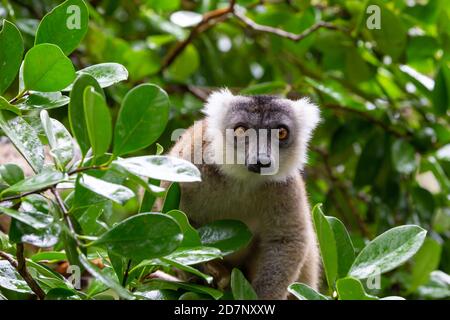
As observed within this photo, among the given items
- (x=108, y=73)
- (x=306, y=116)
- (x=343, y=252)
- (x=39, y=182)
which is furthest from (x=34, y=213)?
(x=306, y=116)

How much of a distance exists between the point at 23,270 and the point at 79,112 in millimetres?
566

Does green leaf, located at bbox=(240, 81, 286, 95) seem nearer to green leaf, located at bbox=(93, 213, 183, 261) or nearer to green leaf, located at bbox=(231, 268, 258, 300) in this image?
green leaf, located at bbox=(231, 268, 258, 300)

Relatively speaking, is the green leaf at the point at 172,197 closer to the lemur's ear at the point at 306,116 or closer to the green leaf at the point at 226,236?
the green leaf at the point at 226,236

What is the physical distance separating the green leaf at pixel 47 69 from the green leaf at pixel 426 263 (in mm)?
2977

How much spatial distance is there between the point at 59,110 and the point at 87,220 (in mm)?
2294

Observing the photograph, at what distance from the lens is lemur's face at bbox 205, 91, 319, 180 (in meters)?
3.77

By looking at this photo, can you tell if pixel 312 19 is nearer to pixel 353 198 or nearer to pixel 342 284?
pixel 353 198

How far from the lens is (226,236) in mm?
2719

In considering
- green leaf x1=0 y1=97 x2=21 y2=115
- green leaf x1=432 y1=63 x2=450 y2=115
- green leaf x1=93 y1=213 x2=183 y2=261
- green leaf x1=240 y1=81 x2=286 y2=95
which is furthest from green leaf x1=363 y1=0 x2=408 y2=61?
green leaf x1=93 y1=213 x2=183 y2=261

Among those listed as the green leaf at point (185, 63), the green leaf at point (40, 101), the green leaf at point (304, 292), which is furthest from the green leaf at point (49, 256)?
the green leaf at point (185, 63)

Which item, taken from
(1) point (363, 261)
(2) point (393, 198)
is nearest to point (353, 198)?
(2) point (393, 198)

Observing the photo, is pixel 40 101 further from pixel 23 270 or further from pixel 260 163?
pixel 260 163

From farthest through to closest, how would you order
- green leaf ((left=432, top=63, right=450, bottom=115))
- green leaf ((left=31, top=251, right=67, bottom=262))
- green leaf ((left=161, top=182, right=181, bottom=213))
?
green leaf ((left=432, top=63, right=450, bottom=115)), green leaf ((left=161, top=182, right=181, bottom=213)), green leaf ((left=31, top=251, right=67, bottom=262))

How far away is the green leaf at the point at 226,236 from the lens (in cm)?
267
